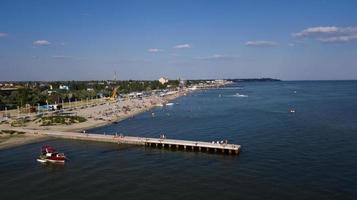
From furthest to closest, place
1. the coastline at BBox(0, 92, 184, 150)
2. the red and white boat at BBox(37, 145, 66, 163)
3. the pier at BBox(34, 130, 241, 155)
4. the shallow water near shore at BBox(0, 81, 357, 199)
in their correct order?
the coastline at BBox(0, 92, 184, 150), the pier at BBox(34, 130, 241, 155), the red and white boat at BBox(37, 145, 66, 163), the shallow water near shore at BBox(0, 81, 357, 199)

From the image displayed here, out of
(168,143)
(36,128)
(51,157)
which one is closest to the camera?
(51,157)

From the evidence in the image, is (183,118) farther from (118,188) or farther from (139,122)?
(118,188)

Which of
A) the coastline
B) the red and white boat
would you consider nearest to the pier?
the coastline

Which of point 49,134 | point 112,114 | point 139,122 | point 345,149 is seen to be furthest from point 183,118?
point 345,149

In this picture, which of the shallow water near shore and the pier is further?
the pier

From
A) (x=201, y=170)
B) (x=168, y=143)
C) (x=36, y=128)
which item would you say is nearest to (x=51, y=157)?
(x=168, y=143)

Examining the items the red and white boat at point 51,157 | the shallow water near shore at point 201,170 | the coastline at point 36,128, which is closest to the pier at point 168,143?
the shallow water near shore at point 201,170

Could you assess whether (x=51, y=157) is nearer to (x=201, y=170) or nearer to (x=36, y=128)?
(x=201, y=170)

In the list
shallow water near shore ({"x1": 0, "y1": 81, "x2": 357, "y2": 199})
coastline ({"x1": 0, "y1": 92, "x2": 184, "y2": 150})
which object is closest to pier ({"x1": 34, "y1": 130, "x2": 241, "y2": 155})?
shallow water near shore ({"x1": 0, "y1": 81, "x2": 357, "y2": 199})

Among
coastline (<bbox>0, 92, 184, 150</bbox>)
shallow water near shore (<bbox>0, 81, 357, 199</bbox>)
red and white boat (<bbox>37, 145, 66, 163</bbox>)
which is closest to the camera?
shallow water near shore (<bbox>0, 81, 357, 199</bbox>)

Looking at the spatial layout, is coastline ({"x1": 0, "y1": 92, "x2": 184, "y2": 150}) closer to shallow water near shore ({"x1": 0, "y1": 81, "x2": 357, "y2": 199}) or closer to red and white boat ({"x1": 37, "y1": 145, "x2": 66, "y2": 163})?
shallow water near shore ({"x1": 0, "y1": 81, "x2": 357, "y2": 199})

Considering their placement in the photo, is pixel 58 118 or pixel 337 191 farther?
pixel 58 118
